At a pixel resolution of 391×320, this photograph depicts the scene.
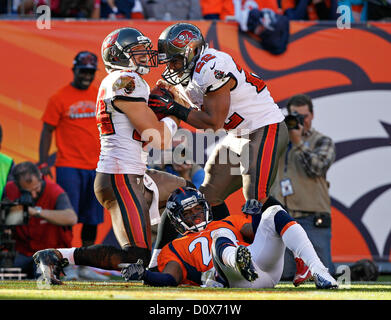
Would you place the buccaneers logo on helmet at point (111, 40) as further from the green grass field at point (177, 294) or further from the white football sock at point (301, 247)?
the white football sock at point (301, 247)

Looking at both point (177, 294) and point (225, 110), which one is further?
point (225, 110)

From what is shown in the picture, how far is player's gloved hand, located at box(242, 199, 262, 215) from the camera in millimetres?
5316

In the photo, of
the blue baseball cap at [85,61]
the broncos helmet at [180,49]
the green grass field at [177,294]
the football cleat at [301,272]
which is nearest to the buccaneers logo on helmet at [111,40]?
the broncos helmet at [180,49]

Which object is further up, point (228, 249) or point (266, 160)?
point (266, 160)

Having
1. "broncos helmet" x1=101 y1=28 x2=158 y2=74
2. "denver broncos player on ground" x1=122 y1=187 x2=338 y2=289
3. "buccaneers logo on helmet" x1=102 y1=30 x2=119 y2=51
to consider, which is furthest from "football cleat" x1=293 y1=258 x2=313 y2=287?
"buccaneers logo on helmet" x1=102 y1=30 x2=119 y2=51

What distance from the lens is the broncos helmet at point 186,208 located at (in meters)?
5.41

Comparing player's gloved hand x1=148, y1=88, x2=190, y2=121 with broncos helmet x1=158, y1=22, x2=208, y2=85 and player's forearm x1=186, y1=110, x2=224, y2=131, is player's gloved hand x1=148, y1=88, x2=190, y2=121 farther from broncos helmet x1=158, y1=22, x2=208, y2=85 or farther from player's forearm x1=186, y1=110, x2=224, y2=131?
broncos helmet x1=158, y1=22, x2=208, y2=85

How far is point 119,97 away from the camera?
17.8 ft

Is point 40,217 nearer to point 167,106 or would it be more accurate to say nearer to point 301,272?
point 167,106

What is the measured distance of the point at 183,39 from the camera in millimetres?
5758

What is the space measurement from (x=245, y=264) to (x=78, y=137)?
12.2 feet

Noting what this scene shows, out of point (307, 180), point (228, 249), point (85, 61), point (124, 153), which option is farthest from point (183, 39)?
point (85, 61)

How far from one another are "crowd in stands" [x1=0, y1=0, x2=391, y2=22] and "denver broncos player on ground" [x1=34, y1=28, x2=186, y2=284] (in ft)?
11.6
